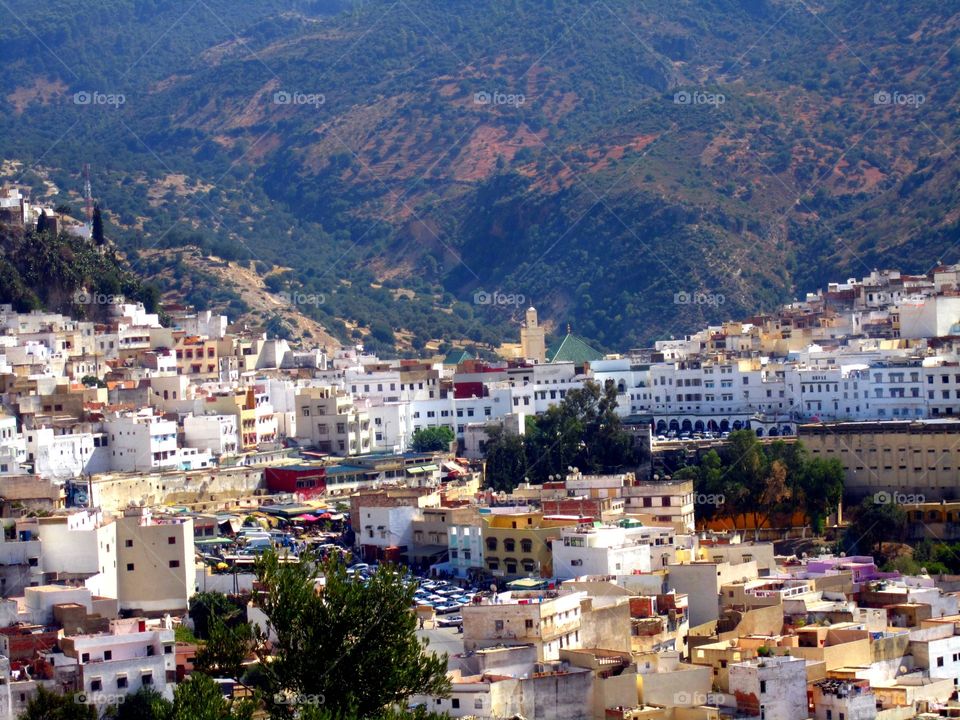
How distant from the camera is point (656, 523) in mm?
51406

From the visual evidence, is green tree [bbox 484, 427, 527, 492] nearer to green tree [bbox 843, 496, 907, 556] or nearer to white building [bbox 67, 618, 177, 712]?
green tree [bbox 843, 496, 907, 556]

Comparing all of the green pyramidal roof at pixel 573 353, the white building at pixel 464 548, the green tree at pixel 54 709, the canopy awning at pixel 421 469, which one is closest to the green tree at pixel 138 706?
the green tree at pixel 54 709

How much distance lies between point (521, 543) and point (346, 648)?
1271 centimetres

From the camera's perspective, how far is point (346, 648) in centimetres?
3562

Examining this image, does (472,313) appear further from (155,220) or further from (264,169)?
(264,169)

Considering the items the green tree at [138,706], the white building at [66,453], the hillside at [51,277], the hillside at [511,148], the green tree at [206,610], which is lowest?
the green tree at [138,706]

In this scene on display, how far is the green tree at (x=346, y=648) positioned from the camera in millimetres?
35250

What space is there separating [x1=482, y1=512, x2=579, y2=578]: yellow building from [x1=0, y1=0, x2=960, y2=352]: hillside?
4437cm

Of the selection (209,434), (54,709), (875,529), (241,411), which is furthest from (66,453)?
(54,709)

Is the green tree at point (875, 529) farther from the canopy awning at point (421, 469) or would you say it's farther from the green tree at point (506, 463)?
the canopy awning at point (421, 469)

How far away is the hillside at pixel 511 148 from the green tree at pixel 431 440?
3035cm

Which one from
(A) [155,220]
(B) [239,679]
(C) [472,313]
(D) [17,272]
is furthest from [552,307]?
(B) [239,679]

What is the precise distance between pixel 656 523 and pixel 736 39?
120226 mm

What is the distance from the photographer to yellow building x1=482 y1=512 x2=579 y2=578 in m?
47.5
